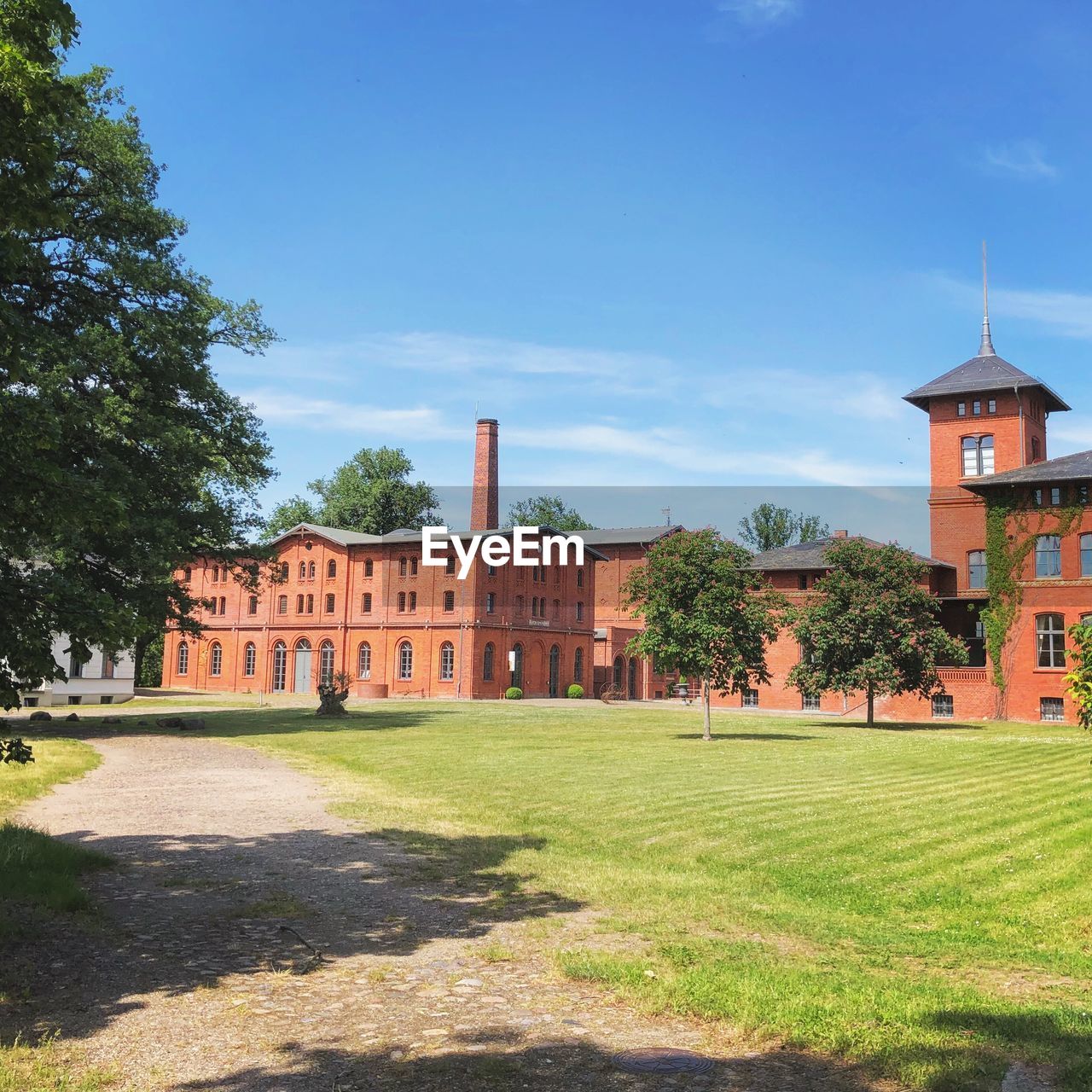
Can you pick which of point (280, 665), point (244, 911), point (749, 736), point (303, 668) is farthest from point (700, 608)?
point (280, 665)

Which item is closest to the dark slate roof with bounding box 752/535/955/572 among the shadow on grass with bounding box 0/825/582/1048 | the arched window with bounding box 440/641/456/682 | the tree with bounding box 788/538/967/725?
the tree with bounding box 788/538/967/725

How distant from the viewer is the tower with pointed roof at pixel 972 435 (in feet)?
→ 170

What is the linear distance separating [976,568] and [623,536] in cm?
3314

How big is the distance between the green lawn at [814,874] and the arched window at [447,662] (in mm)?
38596

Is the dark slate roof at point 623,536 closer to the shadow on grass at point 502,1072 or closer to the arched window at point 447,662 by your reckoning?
the arched window at point 447,662

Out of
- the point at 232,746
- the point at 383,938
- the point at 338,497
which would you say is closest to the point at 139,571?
the point at 232,746

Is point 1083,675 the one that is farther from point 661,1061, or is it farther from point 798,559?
point 798,559

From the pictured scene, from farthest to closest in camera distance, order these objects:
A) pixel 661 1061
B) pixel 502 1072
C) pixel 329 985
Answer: pixel 329 985, pixel 661 1061, pixel 502 1072

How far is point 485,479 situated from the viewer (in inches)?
2741

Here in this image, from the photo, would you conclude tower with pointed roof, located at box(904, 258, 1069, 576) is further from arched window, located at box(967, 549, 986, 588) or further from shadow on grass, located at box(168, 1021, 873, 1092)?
shadow on grass, located at box(168, 1021, 873, 1092)

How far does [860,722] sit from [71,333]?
31751 millimetres

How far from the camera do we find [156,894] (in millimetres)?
8891

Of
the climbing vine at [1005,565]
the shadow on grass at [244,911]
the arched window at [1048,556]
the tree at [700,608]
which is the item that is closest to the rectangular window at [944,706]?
the climbing vine at [1005,565]

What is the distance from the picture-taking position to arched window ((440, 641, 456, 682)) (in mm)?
62656
